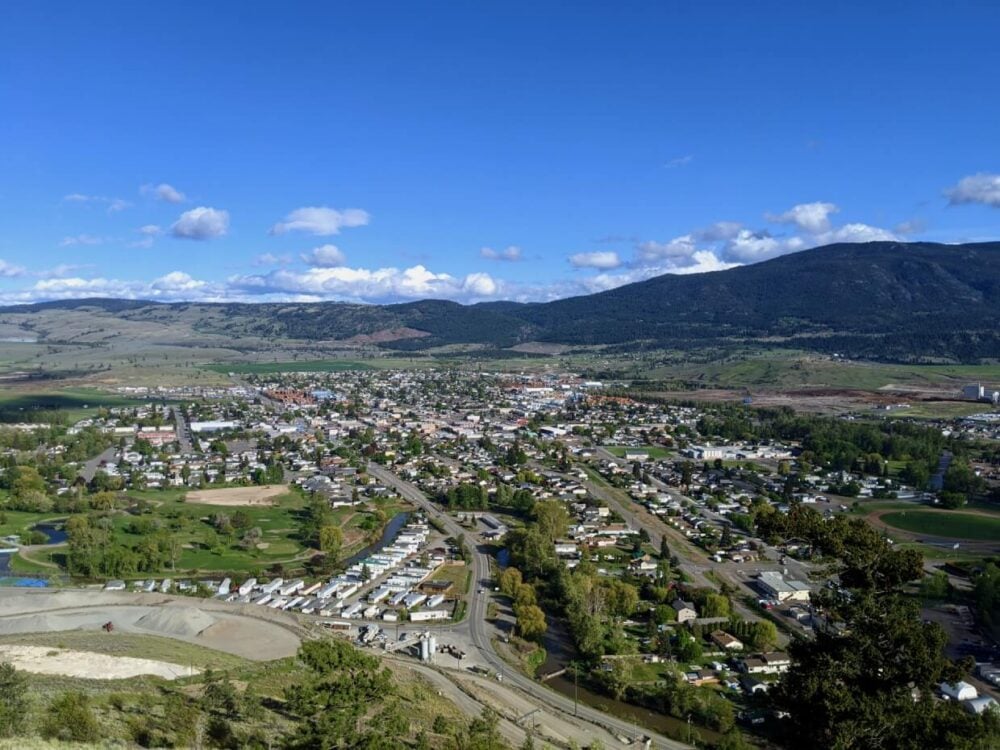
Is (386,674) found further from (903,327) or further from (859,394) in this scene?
(903,327)

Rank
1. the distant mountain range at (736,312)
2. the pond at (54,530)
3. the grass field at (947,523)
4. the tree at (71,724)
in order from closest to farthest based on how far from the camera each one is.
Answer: the tree at (71,724), the pond at (54,530), the grass field at (947,523), the distant mountain range at (736,312)

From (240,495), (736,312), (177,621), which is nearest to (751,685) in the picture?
(177,621)

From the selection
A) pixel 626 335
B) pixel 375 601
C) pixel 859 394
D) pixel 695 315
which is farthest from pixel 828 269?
pixel 375 601

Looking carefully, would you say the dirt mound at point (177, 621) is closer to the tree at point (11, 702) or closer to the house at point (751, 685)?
the tree at point (11, 702)

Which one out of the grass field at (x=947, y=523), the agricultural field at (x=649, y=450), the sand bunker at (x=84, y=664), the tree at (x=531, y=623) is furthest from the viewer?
the agricultural field at (x=649, y=450)

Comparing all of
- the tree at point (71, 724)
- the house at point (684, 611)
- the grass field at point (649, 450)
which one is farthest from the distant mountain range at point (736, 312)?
the tree at point (71, 724)

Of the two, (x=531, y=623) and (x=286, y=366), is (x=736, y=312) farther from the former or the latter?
(x=531, y=623)
